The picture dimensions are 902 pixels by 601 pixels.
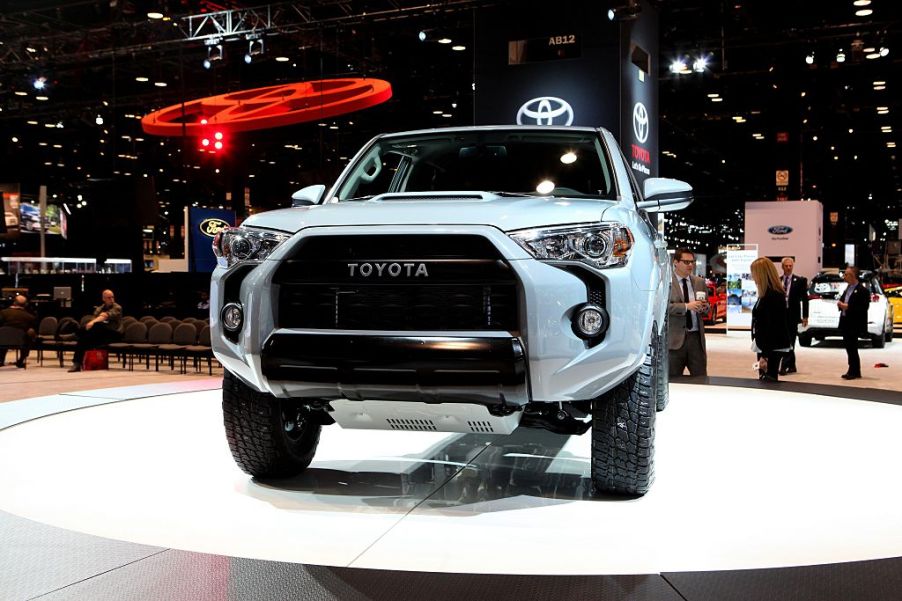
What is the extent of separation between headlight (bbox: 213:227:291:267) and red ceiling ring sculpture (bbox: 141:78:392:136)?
14.0m

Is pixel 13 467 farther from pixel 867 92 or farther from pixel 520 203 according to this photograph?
pixel 867 92

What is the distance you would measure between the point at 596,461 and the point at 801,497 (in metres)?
0.98

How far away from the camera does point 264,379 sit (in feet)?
11.9

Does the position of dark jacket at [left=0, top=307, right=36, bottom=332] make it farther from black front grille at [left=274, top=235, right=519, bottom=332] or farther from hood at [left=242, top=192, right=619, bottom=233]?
black front grille at [left=274, top=235, right=519, bottom=332]

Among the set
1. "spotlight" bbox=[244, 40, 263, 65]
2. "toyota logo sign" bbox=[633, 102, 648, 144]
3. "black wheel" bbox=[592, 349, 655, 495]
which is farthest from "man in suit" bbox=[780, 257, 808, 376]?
"spotlight" bbox=[244, 40, 263, 65]

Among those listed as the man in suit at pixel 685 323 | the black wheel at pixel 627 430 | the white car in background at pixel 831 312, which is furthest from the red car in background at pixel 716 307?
the black wheel at pixel 627 430

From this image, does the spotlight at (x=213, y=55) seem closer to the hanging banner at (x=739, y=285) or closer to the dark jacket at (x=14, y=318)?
the dark jacket at (x=14, y=318)

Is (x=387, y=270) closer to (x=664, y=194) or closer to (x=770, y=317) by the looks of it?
(x=664, y=194)

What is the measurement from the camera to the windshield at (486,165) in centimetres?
469

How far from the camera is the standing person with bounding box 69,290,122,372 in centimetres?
1375

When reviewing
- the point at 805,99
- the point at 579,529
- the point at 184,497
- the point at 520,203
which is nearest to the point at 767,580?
the point at 579,529

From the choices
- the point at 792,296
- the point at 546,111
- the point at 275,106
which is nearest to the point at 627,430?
the point at 546,111

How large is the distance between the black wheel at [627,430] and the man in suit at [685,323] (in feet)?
16.7

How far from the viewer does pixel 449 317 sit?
3502 mm
